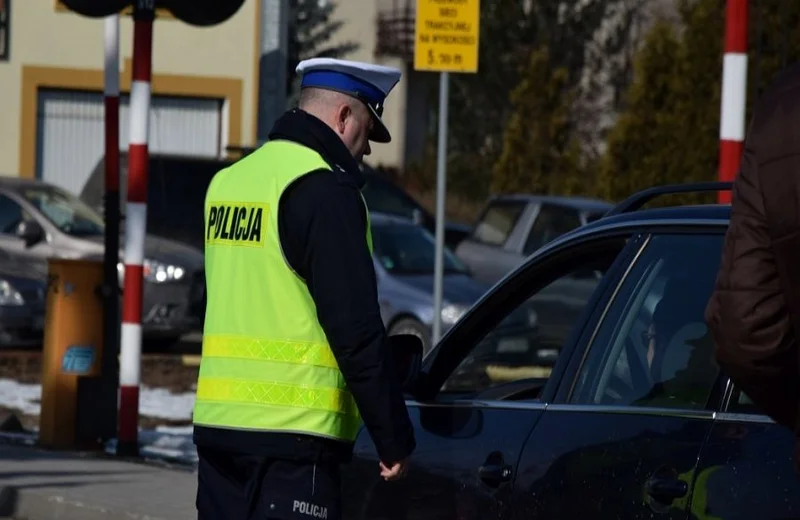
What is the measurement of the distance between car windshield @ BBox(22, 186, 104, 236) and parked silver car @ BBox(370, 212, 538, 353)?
2847mm

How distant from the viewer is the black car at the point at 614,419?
155 inches

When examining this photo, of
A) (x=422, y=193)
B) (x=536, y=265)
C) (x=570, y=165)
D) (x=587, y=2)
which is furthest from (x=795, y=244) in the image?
(x=587, y=2)

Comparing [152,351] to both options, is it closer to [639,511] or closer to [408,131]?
[639,511]

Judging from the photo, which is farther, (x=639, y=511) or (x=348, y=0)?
(x=348, y=0)

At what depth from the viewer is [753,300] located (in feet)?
9.52

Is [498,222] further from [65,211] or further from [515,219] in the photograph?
[65,211]

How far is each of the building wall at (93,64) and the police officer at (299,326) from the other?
2568 cm

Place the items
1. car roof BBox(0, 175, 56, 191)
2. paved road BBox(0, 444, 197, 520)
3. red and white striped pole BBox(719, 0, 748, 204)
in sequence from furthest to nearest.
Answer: car roof BBox(0, 175, 56, 191) < paved road BBox(0, 444, 197, 520) < red and white striped pole BBox(719, 0, 748, 204)

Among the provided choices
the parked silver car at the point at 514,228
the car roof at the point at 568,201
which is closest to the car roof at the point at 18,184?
the parked silver car at the point at 514,228

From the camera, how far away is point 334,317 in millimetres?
4203

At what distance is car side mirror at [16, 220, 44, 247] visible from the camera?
57.2ft

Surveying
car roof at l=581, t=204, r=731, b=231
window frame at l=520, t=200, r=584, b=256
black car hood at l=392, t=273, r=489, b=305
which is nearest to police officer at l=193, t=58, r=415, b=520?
car roof at l=581, t=204, r=731, b=231

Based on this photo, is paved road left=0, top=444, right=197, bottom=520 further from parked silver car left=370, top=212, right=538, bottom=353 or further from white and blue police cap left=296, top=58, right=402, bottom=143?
parked silver car left=370, top=212, right=538, bottom=353

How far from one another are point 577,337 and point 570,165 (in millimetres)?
27829
